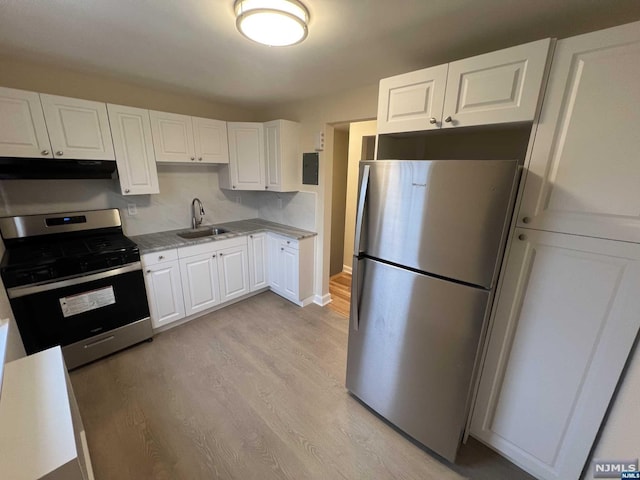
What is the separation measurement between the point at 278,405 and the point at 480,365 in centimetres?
130

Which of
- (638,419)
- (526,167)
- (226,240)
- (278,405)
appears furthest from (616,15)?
(226,240)

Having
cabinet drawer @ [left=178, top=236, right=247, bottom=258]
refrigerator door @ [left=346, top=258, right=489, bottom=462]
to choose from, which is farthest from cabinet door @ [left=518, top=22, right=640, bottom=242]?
cabinet drawer @ [left=178, top=236, right=247, bottom=258]

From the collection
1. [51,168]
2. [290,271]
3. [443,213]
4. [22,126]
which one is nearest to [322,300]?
[290,271]

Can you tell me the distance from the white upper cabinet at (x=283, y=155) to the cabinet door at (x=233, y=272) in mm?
876

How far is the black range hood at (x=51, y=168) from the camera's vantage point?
5.96 ft

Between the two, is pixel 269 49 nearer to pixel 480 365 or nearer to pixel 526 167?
pixel 526 167

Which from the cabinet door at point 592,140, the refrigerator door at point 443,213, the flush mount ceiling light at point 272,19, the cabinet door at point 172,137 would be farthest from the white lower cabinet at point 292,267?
the cabinet door at point 592,140

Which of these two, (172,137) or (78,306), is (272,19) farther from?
(78,306)

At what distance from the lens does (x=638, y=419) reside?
984mm

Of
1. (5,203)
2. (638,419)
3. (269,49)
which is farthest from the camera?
(5,203)

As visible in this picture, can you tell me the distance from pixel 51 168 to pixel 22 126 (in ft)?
0.97

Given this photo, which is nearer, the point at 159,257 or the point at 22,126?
the point at 22,126

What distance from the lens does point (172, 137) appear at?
8.29 ft

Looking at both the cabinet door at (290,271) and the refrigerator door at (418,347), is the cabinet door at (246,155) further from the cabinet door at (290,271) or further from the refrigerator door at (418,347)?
the refrigerator door at (418,347)
